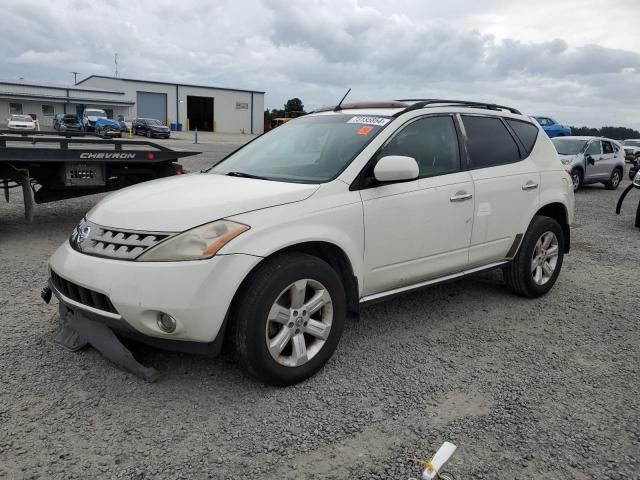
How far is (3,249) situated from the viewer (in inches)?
252

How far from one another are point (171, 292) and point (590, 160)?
51.0ft

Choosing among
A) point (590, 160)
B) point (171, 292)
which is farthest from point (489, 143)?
point (590, 160)

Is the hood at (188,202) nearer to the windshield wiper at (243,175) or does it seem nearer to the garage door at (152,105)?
the windshield wiper at (243,175)

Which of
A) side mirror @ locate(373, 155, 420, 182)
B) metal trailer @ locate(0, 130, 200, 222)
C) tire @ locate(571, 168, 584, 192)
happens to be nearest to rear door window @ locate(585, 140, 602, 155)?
tire @ locate(571, 168, 584, 192)

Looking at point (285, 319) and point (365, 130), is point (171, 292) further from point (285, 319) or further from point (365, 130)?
point (365, 130)

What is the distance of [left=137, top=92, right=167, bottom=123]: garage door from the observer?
203 feet

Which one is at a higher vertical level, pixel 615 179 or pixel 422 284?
pixel 615 179

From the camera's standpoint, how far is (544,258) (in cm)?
511

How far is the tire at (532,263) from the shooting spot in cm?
485

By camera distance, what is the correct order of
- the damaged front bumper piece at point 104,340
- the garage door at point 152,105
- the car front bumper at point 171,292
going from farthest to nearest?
the garage door at point 152,105 < the damaged front bumper piece at point 104,340 < the car front bumper at point 171,292

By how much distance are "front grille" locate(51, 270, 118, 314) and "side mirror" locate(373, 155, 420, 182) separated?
1.78 metres

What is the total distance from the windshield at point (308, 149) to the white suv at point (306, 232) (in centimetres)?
2

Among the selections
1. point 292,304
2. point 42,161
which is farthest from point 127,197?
point 42,161

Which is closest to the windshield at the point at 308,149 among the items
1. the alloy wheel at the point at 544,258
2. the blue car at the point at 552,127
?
the alloy wheel at the point at 544,258
